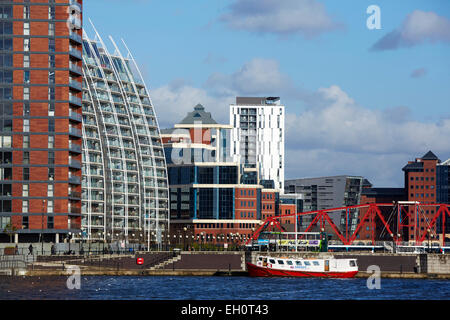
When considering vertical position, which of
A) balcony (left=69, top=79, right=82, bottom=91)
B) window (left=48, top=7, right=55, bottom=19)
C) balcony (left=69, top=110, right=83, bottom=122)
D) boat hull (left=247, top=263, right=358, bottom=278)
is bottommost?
boat hull (left=247, top=263, right=358, bottom=278)

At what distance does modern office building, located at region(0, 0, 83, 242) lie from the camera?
163m

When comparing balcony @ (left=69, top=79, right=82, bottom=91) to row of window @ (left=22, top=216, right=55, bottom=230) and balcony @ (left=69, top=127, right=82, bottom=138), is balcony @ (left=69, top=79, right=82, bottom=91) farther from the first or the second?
row of window @ (left=22, top=216, right=55, bottom=230)

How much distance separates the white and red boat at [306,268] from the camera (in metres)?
135

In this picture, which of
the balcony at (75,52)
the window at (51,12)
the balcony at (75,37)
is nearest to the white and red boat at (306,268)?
the balcony at (75,52)

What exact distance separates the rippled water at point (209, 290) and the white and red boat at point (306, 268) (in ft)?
43.1

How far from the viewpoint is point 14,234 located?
165 meters

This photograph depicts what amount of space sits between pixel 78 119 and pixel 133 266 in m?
33.9

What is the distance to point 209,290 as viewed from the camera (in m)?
99.7

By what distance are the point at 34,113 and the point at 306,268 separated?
59.0 metres

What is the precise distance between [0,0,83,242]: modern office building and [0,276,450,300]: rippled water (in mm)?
45069

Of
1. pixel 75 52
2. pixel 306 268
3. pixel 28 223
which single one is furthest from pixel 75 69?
pixel 306 268

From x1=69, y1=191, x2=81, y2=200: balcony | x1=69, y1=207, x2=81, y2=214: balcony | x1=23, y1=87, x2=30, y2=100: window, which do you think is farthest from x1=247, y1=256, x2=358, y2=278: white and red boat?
x1=23, y1=87, x2=30, y2=100: window
